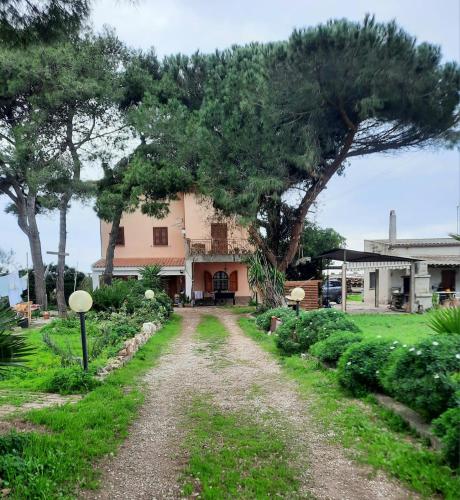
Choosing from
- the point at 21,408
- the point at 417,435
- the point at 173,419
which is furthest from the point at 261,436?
the point at 21,408

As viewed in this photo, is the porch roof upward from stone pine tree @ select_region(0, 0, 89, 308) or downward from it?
downward

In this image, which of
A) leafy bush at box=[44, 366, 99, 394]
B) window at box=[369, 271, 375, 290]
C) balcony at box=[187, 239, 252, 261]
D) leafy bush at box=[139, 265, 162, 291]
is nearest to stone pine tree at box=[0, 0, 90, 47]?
leafy bush at box=[44, 366, 99, 394]

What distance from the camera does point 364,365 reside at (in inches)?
195

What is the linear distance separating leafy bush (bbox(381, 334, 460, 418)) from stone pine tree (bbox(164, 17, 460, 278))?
1094cm

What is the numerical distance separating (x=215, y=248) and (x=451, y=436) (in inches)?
838

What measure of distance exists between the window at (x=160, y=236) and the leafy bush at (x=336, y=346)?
2105cm

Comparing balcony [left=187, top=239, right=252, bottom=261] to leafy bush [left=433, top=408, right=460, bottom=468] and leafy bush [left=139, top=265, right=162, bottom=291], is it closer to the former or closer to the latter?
leafy bush [left=139, top=265, right=162, bottom=291]

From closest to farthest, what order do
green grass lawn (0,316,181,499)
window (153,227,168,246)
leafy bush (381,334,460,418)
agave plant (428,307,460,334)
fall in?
1. green grass lawn (0,316,181,499)
2. leafy bush (381,334,460,418)
3. agave plant (428,307,460,334)
4. window (153,227,168,246)

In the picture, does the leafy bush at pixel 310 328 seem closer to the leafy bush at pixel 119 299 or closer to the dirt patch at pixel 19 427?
the dirt patch at pixel 19 427

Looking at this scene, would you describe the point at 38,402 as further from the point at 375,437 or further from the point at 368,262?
the point at 368,262

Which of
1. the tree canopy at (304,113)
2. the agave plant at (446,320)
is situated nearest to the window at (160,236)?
the tree canopy at (304,113)

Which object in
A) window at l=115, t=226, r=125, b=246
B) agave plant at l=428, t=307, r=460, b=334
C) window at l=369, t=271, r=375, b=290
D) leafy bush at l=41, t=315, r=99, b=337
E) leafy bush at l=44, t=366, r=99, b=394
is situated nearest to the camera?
agave plant at l=428, t=307, r=460, b=334

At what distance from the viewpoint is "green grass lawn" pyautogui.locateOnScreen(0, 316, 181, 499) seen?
9.59 ft

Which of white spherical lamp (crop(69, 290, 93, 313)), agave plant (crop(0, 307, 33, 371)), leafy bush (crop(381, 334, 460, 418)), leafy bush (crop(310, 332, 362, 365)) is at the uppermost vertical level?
agave plant (crop(0, 307, 33, 371))
